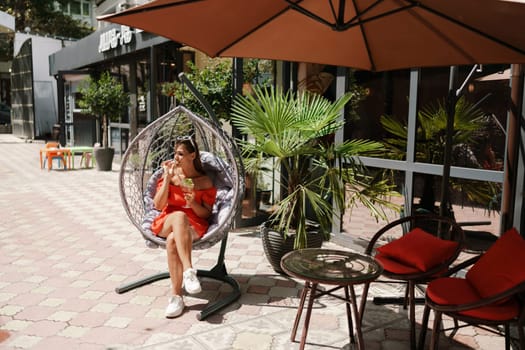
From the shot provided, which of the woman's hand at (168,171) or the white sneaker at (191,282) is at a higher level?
the woman's hand at (168,171)

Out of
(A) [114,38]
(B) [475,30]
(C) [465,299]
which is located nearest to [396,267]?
(C) [465,299]

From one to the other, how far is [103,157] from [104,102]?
1.17 meters

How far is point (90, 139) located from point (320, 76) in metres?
10.6

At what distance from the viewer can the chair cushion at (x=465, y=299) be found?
2150 mm

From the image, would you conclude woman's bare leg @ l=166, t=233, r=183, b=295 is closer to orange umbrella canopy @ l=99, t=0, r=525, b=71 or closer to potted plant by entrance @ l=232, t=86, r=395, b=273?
potted plant by entrance @ l=232, t=86, r=395, b=273

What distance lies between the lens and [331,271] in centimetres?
246

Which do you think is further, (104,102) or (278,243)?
(104,102)

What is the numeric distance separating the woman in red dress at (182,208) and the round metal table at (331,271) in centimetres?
85

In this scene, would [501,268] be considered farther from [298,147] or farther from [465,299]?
[298,147]

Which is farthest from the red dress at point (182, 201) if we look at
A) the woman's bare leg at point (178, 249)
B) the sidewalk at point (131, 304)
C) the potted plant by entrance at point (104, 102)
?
the potted plant by entrance at point (104, 102)

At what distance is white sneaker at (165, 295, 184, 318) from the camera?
3035mm

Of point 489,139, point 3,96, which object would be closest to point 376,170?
point 489,139

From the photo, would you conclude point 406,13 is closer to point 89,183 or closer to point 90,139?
point 89,183

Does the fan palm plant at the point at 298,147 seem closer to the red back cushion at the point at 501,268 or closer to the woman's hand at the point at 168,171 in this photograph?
the woman's hand at the point at 168,171
